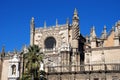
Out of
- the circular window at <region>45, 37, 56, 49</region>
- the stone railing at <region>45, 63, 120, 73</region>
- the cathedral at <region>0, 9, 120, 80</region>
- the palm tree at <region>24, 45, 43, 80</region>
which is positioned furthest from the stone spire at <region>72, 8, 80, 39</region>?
the palm tree at <region>24, 45, 43, 80</region>

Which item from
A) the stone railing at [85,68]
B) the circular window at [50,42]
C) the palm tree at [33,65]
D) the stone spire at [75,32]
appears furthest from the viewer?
the circular window at [50,42]

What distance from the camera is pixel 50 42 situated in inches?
2667

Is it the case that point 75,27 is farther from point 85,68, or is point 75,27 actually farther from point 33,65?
point 33,65

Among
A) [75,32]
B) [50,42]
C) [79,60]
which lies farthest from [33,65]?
[50,42]

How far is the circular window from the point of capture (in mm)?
67375

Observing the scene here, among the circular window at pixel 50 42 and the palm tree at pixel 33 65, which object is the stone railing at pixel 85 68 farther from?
the circular window at pixel 50 42

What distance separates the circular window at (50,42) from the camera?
67.4m

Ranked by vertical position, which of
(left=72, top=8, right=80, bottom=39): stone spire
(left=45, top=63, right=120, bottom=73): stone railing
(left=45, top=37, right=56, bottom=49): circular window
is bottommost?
(left=45, top=63, right=120, bottom=73): stone railing

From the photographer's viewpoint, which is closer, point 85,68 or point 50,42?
point 85,68

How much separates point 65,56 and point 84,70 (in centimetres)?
476

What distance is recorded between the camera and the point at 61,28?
66.4 meters

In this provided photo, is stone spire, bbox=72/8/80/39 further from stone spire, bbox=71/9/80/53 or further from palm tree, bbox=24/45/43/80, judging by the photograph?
→ palm tree, bbox=24/45/43/80

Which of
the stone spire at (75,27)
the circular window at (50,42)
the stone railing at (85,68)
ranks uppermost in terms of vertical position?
the stone spire at (75,27)

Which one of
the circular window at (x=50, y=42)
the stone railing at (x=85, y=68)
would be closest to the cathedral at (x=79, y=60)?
the stone railing at (x=85, y=68)
